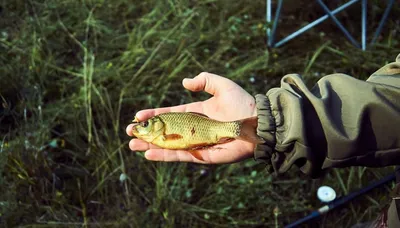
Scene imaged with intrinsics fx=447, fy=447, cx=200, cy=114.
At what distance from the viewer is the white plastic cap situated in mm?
2930

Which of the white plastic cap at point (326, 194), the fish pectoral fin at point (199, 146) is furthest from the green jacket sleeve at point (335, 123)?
the white plastic cap at point (326, 194)

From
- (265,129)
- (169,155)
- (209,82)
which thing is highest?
(209,82)

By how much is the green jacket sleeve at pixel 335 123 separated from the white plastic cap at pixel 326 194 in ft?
3.60

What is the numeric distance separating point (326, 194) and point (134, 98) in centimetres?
150

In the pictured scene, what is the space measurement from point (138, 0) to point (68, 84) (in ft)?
3.47

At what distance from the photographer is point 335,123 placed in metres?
1.77

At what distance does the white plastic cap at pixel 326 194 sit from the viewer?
2930 millimetres

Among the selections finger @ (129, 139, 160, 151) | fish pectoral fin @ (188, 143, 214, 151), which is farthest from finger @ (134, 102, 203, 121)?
fish pectoral fin @ (188, 143, 214, 151)

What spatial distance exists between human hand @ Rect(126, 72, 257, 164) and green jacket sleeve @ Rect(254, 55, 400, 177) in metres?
0.33

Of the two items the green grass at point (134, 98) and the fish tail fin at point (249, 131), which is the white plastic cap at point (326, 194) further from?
the fish tail fin at point (249, 131)

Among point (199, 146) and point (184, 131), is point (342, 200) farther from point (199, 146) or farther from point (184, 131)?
point (184, 131)

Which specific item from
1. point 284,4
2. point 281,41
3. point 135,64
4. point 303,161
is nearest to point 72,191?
point 135,64

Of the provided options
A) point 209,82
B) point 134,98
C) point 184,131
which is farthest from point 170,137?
point 134,98

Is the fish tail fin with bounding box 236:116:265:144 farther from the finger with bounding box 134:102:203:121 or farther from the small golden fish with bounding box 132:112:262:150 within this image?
the finger with bounding box 134:102:203:121
